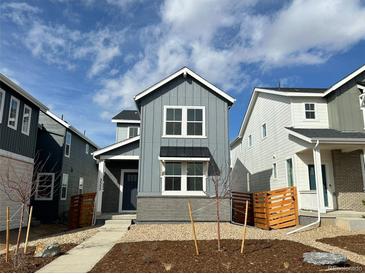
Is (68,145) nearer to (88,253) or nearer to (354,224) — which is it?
(88,253)

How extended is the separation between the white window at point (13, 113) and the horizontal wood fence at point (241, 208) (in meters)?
11.4

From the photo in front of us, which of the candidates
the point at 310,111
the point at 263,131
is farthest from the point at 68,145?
the point at 310,111

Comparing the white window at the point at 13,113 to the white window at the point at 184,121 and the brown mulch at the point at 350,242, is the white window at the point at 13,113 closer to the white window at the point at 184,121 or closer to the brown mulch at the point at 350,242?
the white window at the point at 184,121

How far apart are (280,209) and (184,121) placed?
5977mm

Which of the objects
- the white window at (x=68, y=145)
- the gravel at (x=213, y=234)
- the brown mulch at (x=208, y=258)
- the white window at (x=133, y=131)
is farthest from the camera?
the white window at (x=133, y=131)

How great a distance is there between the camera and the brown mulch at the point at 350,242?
28.5ft

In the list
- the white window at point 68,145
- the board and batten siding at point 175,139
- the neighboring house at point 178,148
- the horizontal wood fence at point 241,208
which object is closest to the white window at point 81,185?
the white window at point 68,145

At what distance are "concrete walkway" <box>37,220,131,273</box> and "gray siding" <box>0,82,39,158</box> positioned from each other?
219 inches

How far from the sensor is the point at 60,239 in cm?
1095

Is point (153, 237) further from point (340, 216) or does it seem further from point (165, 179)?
point (340, 216)

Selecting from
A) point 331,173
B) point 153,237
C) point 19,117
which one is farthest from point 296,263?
point 19,117

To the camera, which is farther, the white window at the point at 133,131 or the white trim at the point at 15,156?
the white window at the point at 133,131

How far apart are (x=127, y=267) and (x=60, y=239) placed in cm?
538

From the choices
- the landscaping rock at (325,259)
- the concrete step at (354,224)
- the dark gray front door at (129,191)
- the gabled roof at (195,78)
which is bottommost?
the landscaping rock at (325,259)
